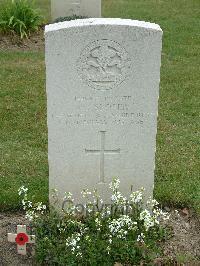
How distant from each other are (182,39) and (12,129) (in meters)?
5.41

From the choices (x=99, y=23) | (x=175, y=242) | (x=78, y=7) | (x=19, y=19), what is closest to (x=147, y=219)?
(x=175, y=242)

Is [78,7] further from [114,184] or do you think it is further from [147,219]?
[147,219]

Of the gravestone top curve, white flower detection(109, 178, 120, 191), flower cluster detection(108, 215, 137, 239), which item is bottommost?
flower cluster detection(108, 215, 137, 239)

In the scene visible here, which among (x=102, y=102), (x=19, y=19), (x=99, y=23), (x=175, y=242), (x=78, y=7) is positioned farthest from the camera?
(x=78, y=7)

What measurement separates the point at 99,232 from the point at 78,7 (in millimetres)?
7714

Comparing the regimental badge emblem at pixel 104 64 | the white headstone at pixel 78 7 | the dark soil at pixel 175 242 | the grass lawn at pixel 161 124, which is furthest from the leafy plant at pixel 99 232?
the white headstone at pixel 78 7

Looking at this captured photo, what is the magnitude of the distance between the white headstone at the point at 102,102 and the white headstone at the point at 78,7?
7.06 meters

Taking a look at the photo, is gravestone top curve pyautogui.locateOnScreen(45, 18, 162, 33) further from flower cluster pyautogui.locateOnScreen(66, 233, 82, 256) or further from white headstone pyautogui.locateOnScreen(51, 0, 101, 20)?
white headstone pyautogui.locateOnScreen(51, 0, 101, 20)

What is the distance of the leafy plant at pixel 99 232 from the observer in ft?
15.6

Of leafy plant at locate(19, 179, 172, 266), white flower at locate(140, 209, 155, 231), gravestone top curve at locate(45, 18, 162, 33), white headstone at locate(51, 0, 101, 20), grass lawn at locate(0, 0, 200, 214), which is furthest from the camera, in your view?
white headstone at locate(51, 0, 101, 20)

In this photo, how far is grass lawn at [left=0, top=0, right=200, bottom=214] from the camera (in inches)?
241

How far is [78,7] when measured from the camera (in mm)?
11789

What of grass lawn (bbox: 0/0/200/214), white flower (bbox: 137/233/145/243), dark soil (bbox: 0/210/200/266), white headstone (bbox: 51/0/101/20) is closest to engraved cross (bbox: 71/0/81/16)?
white headstone (bbox: 51/0/101/20)

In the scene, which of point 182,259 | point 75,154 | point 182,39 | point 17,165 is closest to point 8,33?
point 182,39
